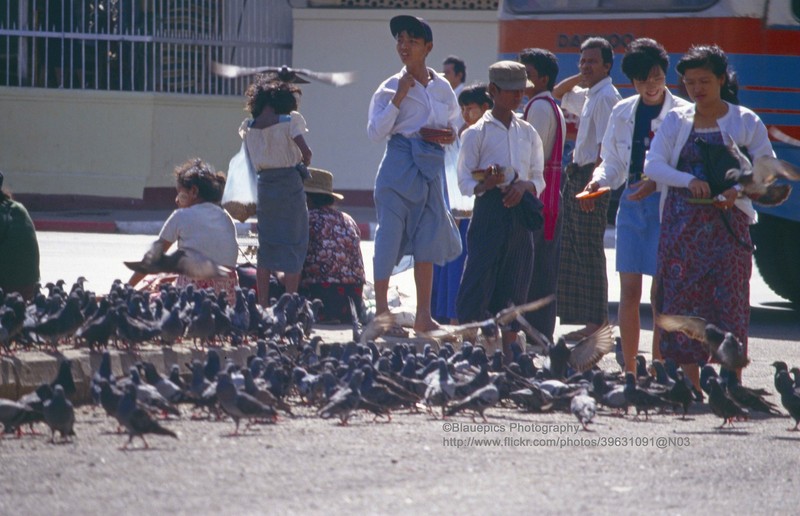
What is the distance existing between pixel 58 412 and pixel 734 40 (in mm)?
7085

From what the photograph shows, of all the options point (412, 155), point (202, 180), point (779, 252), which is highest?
point (412, 155)

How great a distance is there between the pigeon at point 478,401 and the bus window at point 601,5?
5.63m

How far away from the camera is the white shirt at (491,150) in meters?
8.42

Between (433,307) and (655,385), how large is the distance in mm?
3041

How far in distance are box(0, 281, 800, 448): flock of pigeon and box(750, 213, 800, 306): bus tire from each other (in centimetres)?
425

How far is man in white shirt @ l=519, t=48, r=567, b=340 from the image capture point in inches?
359

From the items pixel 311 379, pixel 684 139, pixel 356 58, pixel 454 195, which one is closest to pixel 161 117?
pixel 356 58

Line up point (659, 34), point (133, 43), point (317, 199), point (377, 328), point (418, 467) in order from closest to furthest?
point (418, 467)
point (377, 328)
point (317, 199)
point (659, 34)
point (133, 43)

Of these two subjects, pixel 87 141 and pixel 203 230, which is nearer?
pixel 203 230

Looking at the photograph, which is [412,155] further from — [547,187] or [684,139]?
[684,139]

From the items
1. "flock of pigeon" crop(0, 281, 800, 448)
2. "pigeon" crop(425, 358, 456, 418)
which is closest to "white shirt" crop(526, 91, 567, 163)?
"flock of pigeon" crop(0, 281, 800, 448)

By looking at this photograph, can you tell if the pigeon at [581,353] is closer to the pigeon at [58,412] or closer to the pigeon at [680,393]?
the pigeon at [680,393]

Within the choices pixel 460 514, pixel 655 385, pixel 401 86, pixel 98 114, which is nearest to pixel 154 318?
pixel 401 86

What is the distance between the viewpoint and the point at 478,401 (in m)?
6.81
